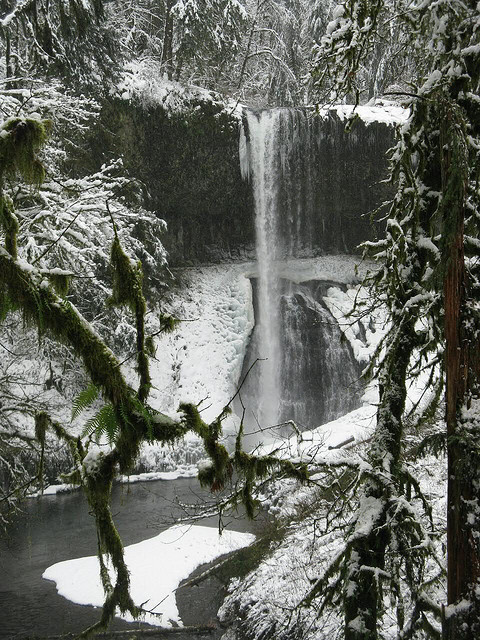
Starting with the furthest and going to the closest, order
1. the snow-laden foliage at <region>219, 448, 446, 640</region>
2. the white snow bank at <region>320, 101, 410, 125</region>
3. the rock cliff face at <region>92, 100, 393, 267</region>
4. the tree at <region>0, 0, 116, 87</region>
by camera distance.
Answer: the white snow bank at <region>320, 101, 410, 125</region> → the rock cliff face at <region>92, 100, 393, 267</region> → the tree at <region>0, 0, 116, 87</region> → the snow-laden foliage at <region>219, 448, 446, 640</region>

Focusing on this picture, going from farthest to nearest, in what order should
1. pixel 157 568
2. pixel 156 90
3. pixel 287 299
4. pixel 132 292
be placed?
pixel 287 299 < pixel 156 90 < pixel 157 568 < pixel 132 292

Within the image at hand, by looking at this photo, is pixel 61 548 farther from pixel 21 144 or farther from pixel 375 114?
pixel 375 114

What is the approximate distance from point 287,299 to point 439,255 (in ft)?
56.2

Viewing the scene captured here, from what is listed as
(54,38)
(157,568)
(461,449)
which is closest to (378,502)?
(461,449)

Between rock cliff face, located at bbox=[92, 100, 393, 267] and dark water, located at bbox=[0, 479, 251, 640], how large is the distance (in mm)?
10176

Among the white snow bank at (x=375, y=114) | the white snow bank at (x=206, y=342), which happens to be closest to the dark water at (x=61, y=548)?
the white snow bank at (x=206, y=342)

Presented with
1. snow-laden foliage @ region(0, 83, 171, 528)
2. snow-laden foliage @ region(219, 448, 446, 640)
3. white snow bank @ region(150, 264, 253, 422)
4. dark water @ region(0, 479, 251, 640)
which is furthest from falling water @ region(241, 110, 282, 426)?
snow-laden foliage @ region(219, 448, 446, 640)

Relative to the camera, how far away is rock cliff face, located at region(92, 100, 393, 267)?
62.0ft

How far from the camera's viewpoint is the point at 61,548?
33.4ft

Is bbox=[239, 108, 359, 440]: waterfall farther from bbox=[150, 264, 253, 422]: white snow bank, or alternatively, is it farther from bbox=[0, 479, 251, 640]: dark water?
bbox=[0, 479, 251, 640]: dark water

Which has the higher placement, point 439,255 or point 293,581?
point 439,255

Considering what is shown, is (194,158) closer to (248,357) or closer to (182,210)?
(182,210)

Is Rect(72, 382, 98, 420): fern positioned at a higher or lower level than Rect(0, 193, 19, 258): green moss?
lower

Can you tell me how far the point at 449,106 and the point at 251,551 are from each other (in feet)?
26.5
